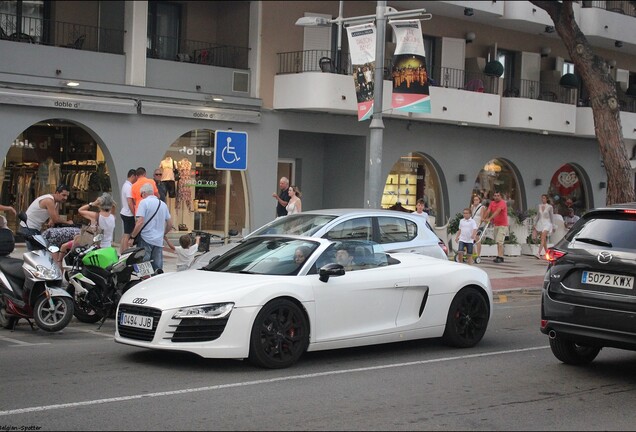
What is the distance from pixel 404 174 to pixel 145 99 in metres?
9.56

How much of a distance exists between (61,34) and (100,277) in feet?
40.4

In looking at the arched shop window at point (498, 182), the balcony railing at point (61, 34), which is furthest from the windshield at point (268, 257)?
the arched shop window at point (498, 182)

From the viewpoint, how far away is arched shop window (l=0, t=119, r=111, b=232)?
70.2 feet

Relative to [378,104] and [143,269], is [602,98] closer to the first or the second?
[378,104]

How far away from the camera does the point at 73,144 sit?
2239 cm

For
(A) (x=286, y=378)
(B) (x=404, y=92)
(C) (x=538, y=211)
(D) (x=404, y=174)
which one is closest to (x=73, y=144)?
(B) (x=404, y=92)

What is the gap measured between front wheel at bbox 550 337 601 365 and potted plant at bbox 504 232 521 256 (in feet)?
52.5

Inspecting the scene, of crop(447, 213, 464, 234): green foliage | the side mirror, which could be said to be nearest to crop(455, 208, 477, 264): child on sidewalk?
crop(447, 213, 464, 234): green foliage

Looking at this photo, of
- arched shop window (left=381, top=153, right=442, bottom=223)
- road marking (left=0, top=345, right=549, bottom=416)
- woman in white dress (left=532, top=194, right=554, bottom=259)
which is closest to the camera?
road marking (left=0, top=345, right=549, bottom=416)

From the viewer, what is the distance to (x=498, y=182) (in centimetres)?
Result: 3133

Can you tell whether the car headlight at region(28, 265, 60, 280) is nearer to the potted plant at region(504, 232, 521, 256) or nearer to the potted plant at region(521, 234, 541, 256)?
the potted plant at region(504, 232, 521, 256)

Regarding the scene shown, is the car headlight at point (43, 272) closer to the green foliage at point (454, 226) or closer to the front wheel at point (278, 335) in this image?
the front wheel at point (278, 335)

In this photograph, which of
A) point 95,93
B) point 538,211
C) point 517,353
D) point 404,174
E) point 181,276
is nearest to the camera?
point 181,276

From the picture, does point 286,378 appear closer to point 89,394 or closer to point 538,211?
point 89,394
